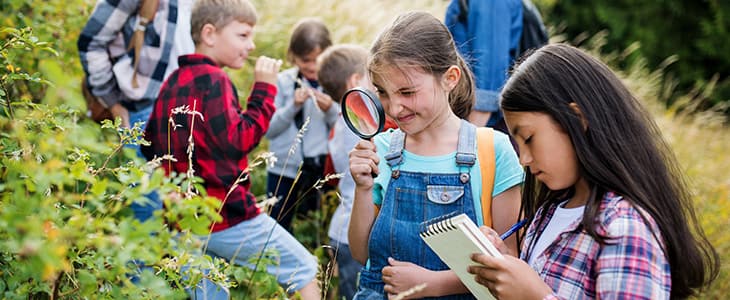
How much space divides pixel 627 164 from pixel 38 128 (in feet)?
5.37

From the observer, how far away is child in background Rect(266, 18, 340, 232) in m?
4.34

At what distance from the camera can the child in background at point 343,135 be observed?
3799 mm

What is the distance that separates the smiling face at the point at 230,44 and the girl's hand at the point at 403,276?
59.7 inches

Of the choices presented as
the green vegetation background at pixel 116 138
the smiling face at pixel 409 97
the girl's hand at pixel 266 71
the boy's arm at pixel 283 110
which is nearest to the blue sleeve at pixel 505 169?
the smiling face at pixel 409 97

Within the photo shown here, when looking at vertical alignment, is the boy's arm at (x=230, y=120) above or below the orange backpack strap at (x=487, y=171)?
below

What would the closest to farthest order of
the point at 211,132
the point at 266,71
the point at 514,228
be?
the point at 514,228
the point at 211,132
the point at 266,71

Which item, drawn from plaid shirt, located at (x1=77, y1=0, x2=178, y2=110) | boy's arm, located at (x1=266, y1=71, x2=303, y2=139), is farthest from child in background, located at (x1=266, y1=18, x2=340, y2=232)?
plaid shirt, located at (x1=77, y1=0, x2=178, y2=110)

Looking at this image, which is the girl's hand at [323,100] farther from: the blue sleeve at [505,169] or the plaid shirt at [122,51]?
the blue sleeve at [505,169]

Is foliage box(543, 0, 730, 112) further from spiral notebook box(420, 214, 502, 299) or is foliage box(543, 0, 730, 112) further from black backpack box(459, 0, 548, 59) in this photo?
spiral notebook box(420, 214, 502, 299)

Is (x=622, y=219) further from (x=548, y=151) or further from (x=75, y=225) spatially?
(x=75, y=225)

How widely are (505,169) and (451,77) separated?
37 centimetres

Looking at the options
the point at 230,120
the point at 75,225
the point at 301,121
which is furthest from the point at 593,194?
the point at 301,121

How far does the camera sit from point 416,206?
2340 mm

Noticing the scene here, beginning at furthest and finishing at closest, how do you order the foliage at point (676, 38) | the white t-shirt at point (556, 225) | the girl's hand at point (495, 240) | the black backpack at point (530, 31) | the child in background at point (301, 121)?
the foliage at point (676, 38)
the child in background at point (301, 121)
the black backpack at point (530, 31)
the girl's hand at point (495, 240)
the white t-shirt at point (556, 225)
